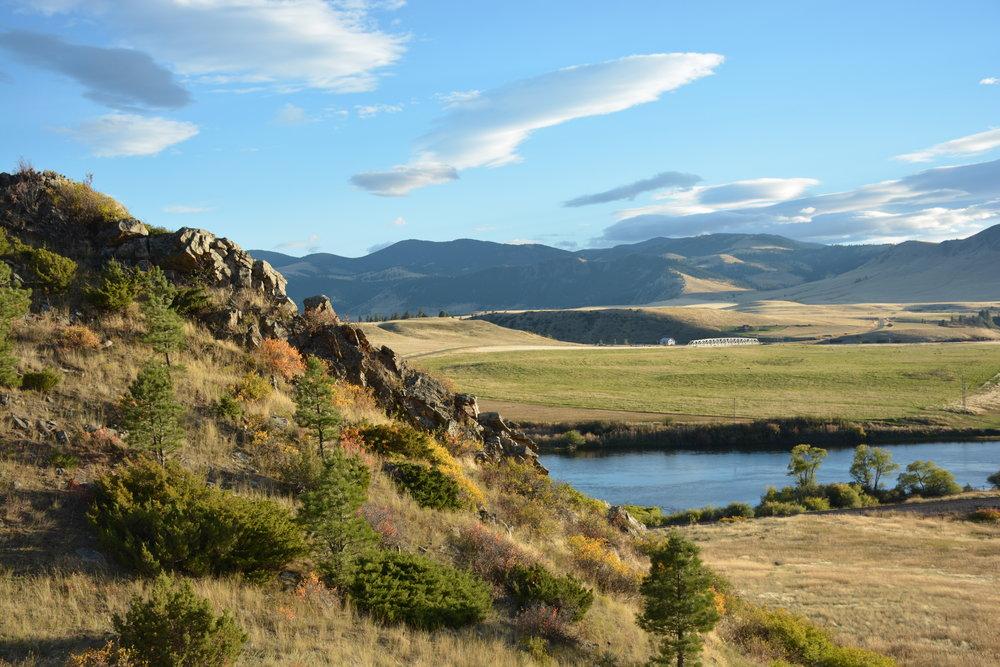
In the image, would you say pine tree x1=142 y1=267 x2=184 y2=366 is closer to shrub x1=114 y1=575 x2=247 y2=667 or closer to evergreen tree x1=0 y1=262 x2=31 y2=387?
evergreen tree x1=0 y1=262 x2=31 y2=387

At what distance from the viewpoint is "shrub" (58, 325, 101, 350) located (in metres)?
18.2

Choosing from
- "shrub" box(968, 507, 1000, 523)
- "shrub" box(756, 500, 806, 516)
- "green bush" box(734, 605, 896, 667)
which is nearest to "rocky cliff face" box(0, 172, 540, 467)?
"green bush" box(734, 605, 896, 667)

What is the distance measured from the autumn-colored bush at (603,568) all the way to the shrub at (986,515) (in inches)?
1554

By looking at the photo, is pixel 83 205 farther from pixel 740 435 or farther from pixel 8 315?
pixel 740 435

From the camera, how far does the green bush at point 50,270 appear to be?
2055 centimetres

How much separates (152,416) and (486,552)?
712 centimetres

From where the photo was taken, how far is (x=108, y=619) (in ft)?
32.2

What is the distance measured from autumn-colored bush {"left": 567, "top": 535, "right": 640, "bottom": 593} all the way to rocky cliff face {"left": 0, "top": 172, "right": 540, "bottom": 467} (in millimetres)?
6606

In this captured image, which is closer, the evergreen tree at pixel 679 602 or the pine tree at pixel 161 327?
the evergreen tree at pixel 679 602

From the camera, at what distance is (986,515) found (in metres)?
46.9

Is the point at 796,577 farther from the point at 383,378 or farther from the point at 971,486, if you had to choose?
the point at 971,486

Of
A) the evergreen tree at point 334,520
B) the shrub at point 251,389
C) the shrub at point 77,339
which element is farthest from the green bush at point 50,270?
A: the evergreen tree at point 334,520

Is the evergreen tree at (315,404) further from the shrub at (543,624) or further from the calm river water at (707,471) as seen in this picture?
the calm river water at (707,471)

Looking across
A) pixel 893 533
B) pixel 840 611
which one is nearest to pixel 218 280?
pixel 840 611
